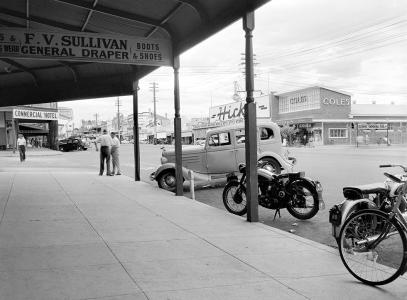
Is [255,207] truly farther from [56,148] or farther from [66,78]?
[56,148]

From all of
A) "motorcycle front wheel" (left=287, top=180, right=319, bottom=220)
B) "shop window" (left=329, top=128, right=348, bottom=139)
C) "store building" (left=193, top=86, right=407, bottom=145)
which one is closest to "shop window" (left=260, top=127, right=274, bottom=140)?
"motorcycle front wheel" (left=287, top=180, right=319, bottom=220)

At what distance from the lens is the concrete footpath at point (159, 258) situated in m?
4.65

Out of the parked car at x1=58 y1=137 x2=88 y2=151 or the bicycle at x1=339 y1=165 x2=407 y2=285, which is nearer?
the bicycle at x1=339 y1=165 x2=407 y2=285

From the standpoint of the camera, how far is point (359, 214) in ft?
16.4

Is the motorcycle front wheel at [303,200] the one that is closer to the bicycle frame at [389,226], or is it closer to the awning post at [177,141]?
the bicycle frame at [389,226]

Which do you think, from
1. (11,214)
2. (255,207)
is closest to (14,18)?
(11,214)

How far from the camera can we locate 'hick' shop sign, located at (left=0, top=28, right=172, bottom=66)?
31.9ft

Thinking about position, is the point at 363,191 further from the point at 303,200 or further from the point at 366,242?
the point at 303,200

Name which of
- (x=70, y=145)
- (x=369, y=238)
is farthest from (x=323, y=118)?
Result: (x=369, y=238)

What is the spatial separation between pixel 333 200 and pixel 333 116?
5146cm

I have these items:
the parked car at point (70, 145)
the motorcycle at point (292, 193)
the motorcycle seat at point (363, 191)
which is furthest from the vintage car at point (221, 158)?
the parked car at point (70, 145)

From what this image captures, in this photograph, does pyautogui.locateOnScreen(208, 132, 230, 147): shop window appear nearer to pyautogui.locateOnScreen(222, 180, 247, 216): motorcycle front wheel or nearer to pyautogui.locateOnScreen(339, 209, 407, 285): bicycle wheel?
pyautogui.locateOnScreen(222, 180, 247, 216): motorcycle front wheel

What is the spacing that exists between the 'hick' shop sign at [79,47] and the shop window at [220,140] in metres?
4.60

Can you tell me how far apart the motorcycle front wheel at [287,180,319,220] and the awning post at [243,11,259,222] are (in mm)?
911
